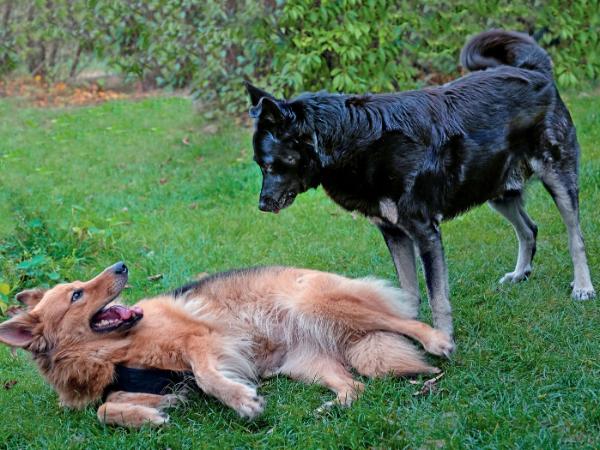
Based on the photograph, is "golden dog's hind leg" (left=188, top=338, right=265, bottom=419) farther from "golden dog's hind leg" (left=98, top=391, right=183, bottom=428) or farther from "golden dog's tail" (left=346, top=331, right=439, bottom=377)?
"golden dog's tail" (left=346, top=331, right=439, bottom=377)

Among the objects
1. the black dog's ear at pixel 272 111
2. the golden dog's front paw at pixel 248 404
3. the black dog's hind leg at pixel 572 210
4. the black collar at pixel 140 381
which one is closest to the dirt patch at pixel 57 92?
the black dog's ear at pixel 272 111

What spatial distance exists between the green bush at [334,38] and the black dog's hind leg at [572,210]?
5.75 metres

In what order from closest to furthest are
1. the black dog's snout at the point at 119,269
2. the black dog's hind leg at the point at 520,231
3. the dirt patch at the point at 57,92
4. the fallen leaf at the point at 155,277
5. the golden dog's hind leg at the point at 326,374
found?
the golden dog's hind leg at the point at 326,374
the black dog's snout at the point at 119,269
the black dog's hind leg at the point at 520,231
the fallen leaf at the point at 155,277
the dirt patch at the point at 57,92

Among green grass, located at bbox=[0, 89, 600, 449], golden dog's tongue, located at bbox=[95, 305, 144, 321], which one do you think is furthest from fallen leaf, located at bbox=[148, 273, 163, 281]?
golden dog's tongue, located at bbox=[95, 305, 144, 321]

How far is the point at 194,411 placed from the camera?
13.0 ft

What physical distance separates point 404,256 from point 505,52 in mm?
1753

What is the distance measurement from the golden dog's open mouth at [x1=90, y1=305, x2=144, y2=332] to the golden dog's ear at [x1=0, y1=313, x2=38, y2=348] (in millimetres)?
336

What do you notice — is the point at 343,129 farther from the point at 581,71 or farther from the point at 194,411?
the point at 581,71

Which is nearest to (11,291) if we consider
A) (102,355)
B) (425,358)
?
(102,355)

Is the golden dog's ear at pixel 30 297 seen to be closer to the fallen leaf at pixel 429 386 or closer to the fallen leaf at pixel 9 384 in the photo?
the fallen leaf at pixel 9 384

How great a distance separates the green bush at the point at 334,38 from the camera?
10.5 metres

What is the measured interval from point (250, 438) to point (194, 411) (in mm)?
515

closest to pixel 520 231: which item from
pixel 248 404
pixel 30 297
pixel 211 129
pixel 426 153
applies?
pixel 426 153

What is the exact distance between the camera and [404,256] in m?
4.85
